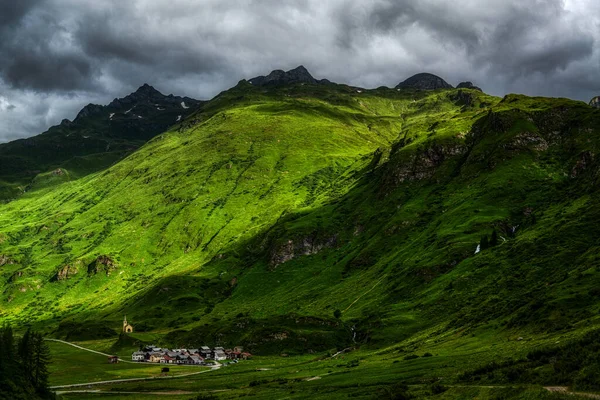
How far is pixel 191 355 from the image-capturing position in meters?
184

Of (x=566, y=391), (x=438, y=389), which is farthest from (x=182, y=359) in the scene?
(x=566, y=391)

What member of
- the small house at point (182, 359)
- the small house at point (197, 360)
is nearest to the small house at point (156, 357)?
the small house at point (182, 359)

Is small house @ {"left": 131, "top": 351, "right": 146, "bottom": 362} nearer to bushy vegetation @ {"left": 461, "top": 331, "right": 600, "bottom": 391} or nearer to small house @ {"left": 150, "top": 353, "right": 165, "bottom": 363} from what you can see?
small house @ {"left": 150, "top": 353, "right": 165, "bottom": 363}

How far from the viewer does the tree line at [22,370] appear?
87.1 meters

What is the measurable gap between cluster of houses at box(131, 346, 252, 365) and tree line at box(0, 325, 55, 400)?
78.5 meters

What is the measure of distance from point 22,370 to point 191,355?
91.5 meters

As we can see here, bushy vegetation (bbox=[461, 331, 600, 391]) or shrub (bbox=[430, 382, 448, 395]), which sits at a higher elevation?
bushy vegetation (bbox=[461, 331, 600, 391])

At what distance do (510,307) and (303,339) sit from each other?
87177mm

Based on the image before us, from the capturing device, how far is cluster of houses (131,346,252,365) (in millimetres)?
180712

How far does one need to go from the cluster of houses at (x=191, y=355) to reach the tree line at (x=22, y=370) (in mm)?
78523

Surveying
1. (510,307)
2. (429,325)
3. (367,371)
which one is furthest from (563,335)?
(429,325)

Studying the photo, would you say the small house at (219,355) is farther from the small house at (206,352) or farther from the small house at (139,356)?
the small house at (139,356)

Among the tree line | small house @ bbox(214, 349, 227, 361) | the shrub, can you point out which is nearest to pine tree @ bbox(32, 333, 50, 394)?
the tree line

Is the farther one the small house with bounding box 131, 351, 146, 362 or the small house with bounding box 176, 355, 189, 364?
the small house with bounding box 131, 351, 146, 362
